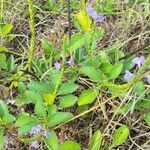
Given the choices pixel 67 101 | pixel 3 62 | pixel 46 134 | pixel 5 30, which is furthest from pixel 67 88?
pixel 5 30

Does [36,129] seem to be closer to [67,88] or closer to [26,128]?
[26,128]

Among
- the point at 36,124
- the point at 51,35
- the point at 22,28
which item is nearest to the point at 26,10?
the point at 22,28

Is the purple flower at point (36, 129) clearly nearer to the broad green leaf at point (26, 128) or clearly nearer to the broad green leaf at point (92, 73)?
the broad green leaf at point (26, 128)

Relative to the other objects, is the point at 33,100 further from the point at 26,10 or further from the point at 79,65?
the point at 26,10

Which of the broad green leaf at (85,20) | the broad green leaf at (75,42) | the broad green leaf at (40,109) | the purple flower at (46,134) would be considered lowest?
the purple flower at (46,134)

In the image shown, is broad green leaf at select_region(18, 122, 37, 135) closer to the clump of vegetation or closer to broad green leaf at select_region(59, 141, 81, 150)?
the clump of vegetation

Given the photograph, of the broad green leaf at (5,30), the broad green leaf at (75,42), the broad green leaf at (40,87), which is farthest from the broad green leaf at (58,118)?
the broad green leaf at (5,30)

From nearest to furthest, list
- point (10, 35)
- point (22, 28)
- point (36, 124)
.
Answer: point (36, 124) → point (10, 35) → point (22, 28)
